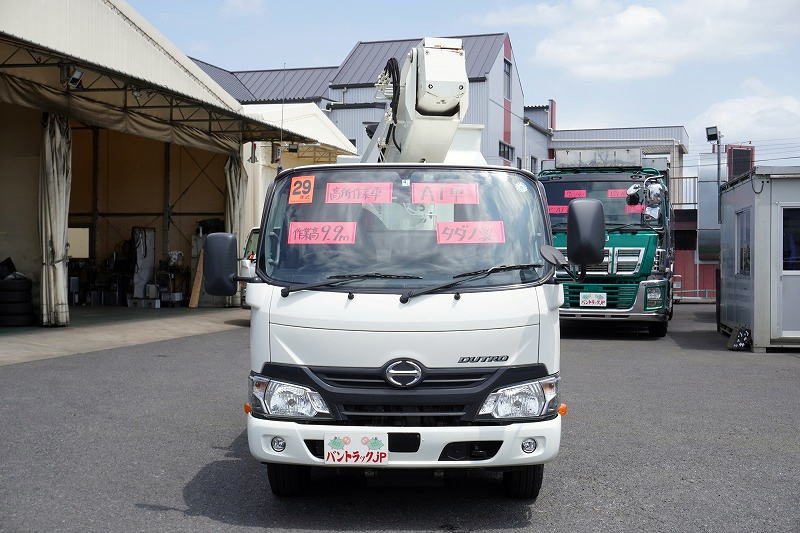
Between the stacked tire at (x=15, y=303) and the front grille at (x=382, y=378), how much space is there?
1347cm

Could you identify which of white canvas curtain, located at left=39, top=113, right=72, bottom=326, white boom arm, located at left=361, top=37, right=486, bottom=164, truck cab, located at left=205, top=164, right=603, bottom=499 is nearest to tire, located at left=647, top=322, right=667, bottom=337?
white boom arm, located at left=361, top=37, right=486, bottom=164

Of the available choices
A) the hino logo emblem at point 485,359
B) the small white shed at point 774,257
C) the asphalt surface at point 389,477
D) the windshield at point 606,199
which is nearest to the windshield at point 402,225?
the hino logo emblem at point 485,359

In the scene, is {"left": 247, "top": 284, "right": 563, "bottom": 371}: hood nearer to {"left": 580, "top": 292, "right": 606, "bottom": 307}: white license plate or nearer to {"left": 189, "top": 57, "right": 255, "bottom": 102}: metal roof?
{"left": 580, "top": 292, "right": 606, "bottom": 307}: white license plate

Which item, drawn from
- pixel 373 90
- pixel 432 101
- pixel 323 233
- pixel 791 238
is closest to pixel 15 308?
pixel 432 101

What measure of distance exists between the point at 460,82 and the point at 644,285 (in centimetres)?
745

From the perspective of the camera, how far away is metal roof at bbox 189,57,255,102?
132 ft

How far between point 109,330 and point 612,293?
9.19m

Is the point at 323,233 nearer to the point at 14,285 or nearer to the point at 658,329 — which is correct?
the point at 658,329

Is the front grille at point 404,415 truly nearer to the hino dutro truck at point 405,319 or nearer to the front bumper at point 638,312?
the hino dutro truck at point 405,319

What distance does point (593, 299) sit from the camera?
607 inches

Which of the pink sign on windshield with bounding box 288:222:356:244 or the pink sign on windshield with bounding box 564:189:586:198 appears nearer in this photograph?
the pink sign on windshield with bounding box 288:222:356:244

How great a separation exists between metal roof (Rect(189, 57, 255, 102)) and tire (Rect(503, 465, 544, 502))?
3679 cm

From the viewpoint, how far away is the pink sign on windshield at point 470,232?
5094 millimetres

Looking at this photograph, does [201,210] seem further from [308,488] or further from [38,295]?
[308,488]
